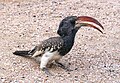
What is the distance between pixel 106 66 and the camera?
18.1 feet

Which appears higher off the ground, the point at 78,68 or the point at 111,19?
the point at 111,19

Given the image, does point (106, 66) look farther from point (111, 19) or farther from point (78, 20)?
point (111, 19)

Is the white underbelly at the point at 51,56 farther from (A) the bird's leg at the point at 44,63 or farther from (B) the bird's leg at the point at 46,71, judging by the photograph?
(B) the bird's leg at the point at 46,71

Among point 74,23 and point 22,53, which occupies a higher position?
point 74,23

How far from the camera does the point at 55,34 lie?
684 centimetres

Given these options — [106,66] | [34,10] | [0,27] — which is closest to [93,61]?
[106,66]

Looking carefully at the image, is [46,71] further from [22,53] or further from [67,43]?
[22,53]

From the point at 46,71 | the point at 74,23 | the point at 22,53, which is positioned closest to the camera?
the point at 46,71

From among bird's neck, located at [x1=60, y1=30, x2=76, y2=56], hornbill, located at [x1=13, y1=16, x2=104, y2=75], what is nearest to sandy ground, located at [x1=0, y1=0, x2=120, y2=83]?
hornbill, located at [x1=13, y1=16, x2=104, y2=75]

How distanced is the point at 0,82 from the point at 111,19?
3.64 meters

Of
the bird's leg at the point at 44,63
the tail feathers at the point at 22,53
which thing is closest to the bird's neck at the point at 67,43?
the bird's leg at the point at 44,63

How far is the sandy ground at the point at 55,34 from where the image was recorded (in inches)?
201

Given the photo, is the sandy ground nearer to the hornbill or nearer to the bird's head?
the hornbill

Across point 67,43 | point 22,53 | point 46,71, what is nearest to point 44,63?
point 46,71
